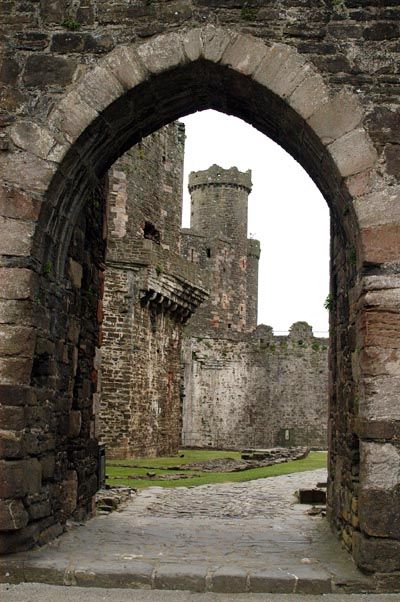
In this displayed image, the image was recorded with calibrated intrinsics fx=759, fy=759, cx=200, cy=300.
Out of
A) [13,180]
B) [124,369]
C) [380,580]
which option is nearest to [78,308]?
[13,180]

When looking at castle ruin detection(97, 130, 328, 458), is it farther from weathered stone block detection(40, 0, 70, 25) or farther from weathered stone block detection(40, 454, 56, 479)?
weathered stone block detection(40, 0, 70, 25)

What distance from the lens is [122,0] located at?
6.24 meters

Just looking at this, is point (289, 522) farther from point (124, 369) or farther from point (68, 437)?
point (124, 369)

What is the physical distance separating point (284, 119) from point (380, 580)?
3.70 meters

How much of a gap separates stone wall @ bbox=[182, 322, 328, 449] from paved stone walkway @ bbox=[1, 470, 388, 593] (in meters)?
23.3

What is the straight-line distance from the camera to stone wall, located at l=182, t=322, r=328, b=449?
32781mm

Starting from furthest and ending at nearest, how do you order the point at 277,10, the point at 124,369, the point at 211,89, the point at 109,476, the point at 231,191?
the point at 231,191 < the point at 124,369 < the point at 109,476 < the point at 211,89 < the point at 277,10

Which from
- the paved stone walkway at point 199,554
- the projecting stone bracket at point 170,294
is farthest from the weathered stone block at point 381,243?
the projecting stone bracket at point 170,294

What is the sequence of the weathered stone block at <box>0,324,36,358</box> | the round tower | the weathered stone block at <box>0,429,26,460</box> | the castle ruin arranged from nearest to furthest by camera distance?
the weathered stone block at <box>0,429,26,460</box>, the weathered stone block at <box>0,324,36,358</box>, the castle ruin, the round tower

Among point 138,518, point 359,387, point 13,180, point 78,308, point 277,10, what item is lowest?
point 138,518

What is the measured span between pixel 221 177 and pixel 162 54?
3836 cm

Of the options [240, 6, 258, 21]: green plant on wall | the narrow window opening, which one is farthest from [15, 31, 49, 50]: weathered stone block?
the narrow window opening

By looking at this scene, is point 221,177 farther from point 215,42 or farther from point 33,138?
point 33,138

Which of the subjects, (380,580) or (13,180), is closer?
(380,580)
